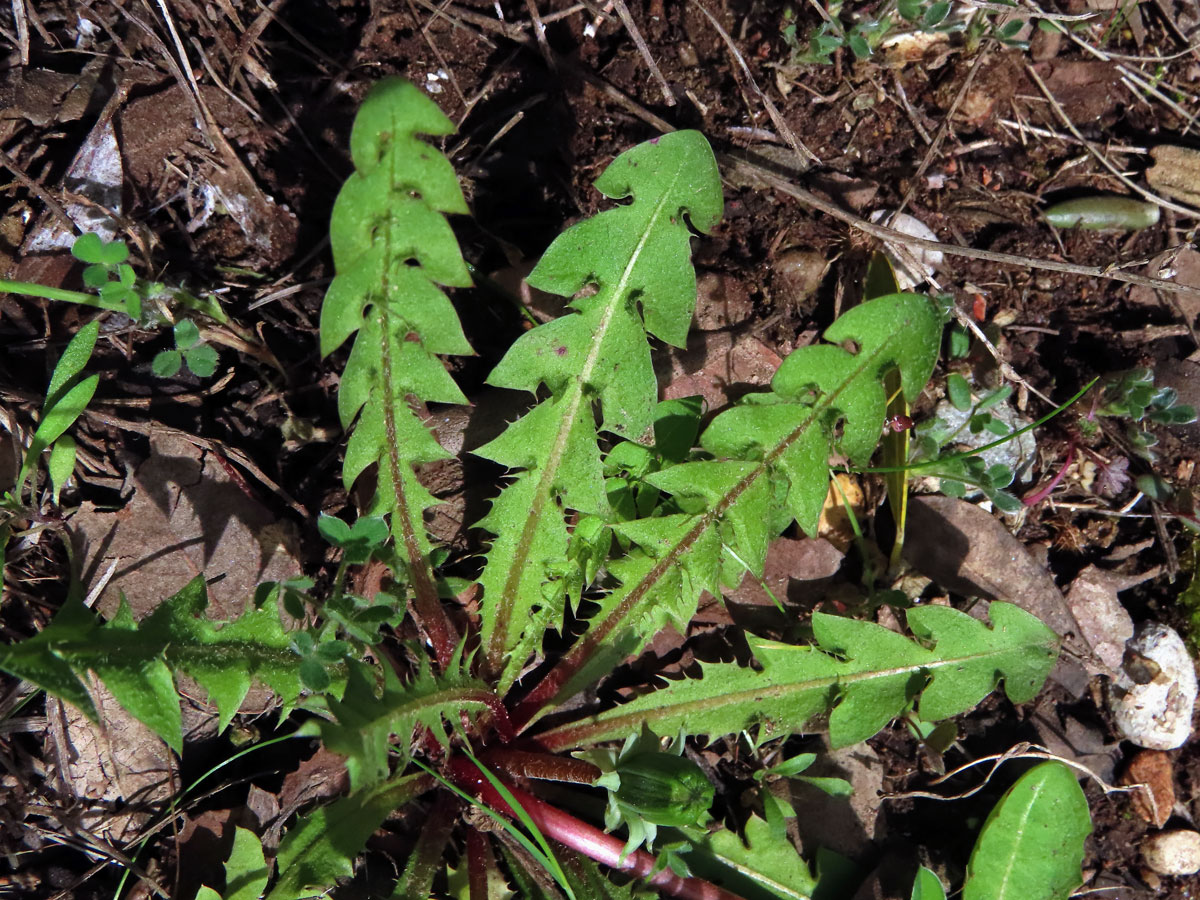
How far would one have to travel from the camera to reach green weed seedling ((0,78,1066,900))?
226 cm

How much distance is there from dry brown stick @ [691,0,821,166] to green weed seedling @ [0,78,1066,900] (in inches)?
24.9

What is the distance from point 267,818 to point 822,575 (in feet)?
6.21

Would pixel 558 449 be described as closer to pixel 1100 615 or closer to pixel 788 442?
pixel 788 442

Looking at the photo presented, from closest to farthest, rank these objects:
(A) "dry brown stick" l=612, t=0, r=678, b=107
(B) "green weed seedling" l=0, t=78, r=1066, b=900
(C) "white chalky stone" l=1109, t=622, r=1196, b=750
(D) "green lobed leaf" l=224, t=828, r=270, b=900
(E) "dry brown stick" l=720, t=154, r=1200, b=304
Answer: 1. (B) "green weed seedling" l=0, t=78, r=1066, b=900
2. (D) "green lobed leaf" l=224, t=828, r=270, b=900
3. (A) "dry brown stick" l=612, t=0, r=678, b=107
4. (E) "dry brown stick" l=720, t=154, r=1200, b=304
5. (C) "white chalky stone" l=1109, t=622, r=1196, b=750

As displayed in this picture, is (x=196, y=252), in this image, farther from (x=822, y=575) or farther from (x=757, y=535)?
(x=822, y=575)

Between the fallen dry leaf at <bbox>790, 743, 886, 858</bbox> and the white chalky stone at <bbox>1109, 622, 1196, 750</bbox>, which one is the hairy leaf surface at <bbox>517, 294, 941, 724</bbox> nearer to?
the fallen dry leaf at <bbox>790, 743, 886, 858</bbox>

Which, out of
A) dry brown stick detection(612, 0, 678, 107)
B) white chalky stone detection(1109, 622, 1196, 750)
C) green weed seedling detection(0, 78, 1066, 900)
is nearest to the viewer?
green weed seedling detection(0, 78, 1066, 900)

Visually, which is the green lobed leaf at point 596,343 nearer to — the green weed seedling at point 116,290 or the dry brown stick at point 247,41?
the green weed seedling at point 116,290

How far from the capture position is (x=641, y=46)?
2.79 m

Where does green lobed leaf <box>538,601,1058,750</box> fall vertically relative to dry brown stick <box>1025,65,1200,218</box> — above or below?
below

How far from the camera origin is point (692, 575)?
255 cm

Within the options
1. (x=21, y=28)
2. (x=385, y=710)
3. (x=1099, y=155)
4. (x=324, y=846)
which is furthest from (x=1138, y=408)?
(x=21, y=28)

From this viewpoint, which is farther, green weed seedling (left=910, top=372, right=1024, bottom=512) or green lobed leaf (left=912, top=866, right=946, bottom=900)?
green weed seedling (left=910, top=372, right=1024, bottom=512)

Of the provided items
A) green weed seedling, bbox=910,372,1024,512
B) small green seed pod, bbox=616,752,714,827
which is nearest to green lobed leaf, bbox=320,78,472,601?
small green seed pod, bbox=616,752,714,827
